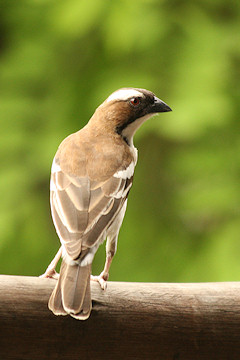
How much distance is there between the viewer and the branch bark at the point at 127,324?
302 cm

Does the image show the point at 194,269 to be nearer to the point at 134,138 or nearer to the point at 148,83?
the point at 134,138

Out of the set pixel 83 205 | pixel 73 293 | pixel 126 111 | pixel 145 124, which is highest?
pixel 126 111

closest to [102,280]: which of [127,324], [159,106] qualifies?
[127,324]

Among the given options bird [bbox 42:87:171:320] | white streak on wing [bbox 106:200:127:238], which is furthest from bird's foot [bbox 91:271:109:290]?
white streak on wing [bbox 106:200:127:238]

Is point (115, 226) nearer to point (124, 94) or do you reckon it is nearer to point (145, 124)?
point (124, 94)

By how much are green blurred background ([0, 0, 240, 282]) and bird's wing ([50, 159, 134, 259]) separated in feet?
2.49

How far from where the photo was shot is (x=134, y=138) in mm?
4629

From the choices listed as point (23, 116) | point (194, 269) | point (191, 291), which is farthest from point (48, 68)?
point (191, 291)

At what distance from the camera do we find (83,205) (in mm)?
3461

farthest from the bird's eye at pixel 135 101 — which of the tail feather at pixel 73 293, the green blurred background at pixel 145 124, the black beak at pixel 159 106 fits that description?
the tail feather at pixel 73 293

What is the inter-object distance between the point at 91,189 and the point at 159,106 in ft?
3.01

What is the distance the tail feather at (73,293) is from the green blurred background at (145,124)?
1.38 metres

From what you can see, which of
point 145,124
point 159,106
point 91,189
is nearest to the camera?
point 91,189

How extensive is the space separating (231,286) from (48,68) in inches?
88.7
